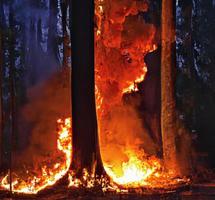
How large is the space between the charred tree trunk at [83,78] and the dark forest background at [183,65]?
2.27 meters

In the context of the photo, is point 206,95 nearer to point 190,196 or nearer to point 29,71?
point 190,196

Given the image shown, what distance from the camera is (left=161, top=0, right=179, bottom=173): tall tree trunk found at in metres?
15.1

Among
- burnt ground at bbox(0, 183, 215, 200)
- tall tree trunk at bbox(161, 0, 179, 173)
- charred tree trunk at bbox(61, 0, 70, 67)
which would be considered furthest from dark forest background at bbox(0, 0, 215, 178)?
burnt ground at bbox(0, 183, 215, 200)

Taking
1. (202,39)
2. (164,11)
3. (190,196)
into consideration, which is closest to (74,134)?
(190,196)

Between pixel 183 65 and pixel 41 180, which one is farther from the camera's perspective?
pixel 183 65

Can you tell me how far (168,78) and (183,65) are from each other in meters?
5.36

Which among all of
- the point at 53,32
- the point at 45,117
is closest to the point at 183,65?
the point at 45,117

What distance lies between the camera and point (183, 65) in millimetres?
20328

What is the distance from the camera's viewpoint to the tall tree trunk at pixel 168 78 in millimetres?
15102

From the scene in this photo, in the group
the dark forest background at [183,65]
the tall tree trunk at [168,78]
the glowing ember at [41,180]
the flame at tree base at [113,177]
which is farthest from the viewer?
the dark forest background at [183,65]

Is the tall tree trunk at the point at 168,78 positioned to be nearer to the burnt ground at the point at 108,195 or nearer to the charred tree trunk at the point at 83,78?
the burnt ground at the point at 108,195

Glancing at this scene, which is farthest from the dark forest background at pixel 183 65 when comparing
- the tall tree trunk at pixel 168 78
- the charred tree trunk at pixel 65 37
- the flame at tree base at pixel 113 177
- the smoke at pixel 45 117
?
the tall tree trunk at pixel 168 78

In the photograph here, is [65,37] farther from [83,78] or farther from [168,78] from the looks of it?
[83,78]

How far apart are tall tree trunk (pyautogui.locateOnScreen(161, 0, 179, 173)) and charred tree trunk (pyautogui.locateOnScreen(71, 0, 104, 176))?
2941mm
